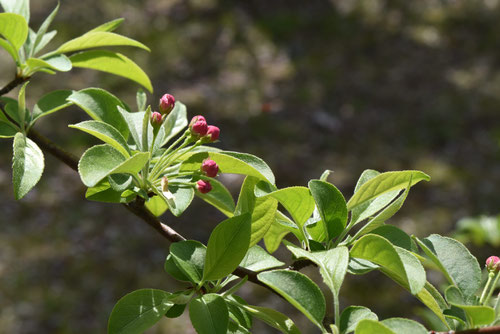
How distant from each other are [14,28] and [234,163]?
1.27 ft

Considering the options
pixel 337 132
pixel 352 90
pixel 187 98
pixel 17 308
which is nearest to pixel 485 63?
pixel 352 90

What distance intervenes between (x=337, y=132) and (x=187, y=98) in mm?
1285

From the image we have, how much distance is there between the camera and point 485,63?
16.8 feet

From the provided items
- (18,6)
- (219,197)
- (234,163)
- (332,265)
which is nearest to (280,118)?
(18,6)

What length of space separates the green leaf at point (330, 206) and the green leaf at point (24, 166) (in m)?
0.34

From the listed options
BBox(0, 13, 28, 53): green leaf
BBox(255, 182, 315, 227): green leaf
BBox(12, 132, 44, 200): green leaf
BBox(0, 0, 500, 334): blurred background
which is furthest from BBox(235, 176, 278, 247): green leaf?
BBox(0, 0, 500, 334): blurred background

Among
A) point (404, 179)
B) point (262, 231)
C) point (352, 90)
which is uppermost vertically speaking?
point (404, 179)

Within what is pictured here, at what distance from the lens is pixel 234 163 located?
0.70 metres

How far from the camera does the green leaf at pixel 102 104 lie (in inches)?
30.4

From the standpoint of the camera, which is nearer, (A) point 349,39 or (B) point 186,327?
(B) point 186,327

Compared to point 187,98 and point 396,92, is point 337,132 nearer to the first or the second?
point 396,92

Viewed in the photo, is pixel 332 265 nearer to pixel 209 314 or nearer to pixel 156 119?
pixel 209 314

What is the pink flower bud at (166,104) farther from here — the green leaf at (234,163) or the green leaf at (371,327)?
the green leaf at (371,327)

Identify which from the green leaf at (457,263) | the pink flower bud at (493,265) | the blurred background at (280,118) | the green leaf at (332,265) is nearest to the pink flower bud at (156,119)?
the green leaf at (332,265)
